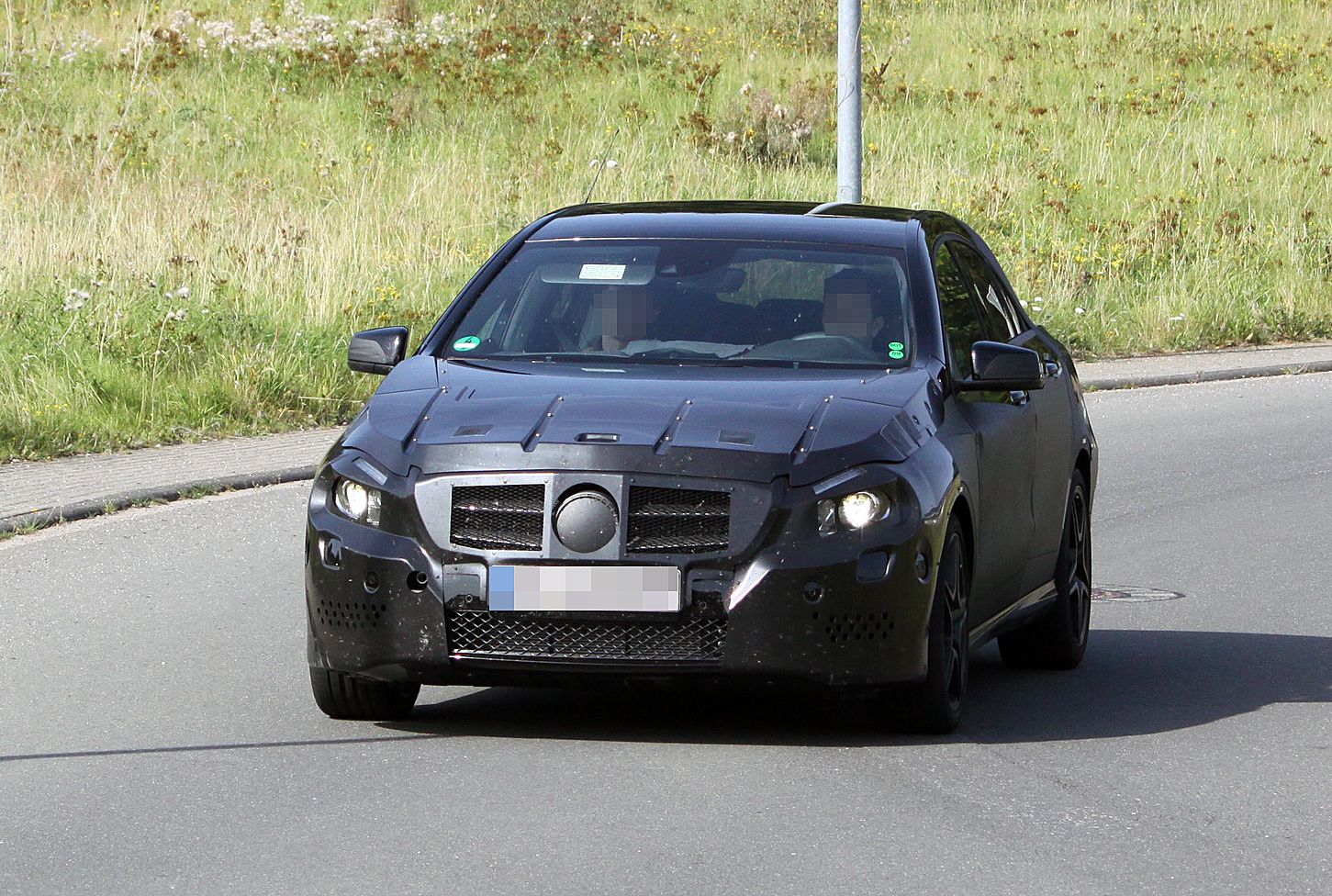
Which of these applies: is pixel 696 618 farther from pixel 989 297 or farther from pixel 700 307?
pixel 989 297

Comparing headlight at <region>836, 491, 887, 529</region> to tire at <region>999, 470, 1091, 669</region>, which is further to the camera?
tire at <region>999, 470, 1091, 669</region>

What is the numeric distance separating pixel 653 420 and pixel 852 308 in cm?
127

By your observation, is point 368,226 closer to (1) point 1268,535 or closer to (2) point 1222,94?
(1) point 1268,535

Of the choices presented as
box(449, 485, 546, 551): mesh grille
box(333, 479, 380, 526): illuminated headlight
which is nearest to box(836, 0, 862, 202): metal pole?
box(333, 479, 380, 526): illuminated headlight

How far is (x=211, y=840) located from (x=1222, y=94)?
31748 mm

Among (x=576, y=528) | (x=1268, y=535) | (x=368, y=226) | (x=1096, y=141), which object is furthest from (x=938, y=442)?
(x=1096, y=141)

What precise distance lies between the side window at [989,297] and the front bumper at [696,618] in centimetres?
194

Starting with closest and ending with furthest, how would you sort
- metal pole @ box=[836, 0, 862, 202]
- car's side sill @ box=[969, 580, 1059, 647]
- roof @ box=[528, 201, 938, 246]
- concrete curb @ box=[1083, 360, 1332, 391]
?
car's side sill @ box=[969, 580, 1059, 647]
roof @ box=[528, 201, 938, 246]
metal pole @ box=[836, 0, 862, 202]
concrete curb @ box=[1083, 360, 1332, 391]

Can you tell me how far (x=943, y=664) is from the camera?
6672 millimetres

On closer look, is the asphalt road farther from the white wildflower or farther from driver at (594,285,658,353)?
the white wildflower

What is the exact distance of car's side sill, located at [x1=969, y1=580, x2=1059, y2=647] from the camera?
728 centimetres

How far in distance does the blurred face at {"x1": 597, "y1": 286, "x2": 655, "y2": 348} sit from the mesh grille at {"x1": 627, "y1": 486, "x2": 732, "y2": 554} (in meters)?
1.26

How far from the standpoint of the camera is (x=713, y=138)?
28.7m

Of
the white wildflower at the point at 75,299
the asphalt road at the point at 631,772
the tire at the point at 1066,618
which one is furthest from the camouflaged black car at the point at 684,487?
the white wildflower at the point at 75,299
